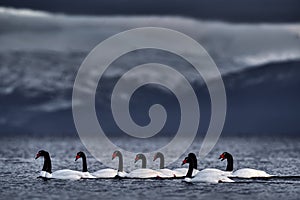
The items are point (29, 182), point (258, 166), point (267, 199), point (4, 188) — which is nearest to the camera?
point (267, 199)

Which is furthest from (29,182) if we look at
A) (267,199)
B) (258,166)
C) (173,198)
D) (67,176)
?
(258,166)

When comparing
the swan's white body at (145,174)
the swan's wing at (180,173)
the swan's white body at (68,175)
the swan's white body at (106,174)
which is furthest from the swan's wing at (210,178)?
the swan's white body at (68,175)

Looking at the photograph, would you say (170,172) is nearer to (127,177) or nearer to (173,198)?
(127,177)

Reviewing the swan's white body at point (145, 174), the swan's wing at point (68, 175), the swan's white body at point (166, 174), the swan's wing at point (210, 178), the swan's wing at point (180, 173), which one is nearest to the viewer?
the swan's wing at point (210, 178)

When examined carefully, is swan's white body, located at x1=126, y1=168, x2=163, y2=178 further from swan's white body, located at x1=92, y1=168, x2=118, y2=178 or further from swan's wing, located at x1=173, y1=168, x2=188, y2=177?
swan's wing, located at x1=173, y1=168, x2=188, y2=177

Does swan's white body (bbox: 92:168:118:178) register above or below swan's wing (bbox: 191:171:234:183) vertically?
above

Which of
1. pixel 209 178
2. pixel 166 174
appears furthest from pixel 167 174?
pixel 209 178

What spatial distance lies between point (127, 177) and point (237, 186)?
7.90 meters

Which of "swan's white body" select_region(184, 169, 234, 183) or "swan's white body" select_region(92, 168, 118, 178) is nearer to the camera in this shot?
"swan's white body" select_region(184, 169, 234, 183)

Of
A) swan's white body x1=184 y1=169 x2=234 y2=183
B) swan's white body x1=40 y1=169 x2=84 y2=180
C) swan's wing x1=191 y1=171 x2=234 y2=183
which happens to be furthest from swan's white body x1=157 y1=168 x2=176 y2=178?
swan's white body x1=40 y1=169 x2=84 y2=180

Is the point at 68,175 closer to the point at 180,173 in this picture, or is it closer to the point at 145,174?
the point at 145,174

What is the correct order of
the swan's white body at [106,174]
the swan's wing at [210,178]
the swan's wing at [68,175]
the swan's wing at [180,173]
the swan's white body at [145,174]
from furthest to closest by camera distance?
the swan's wing at [180,173] → the swan's white body at [106,174] → the swan's white body at [145,174] → the swan's wing at [68,175] → the swan's wing at [210,178]

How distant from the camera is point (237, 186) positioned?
56656mm

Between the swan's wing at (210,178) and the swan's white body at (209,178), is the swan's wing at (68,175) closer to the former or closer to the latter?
the swan's white body at (209,178)
